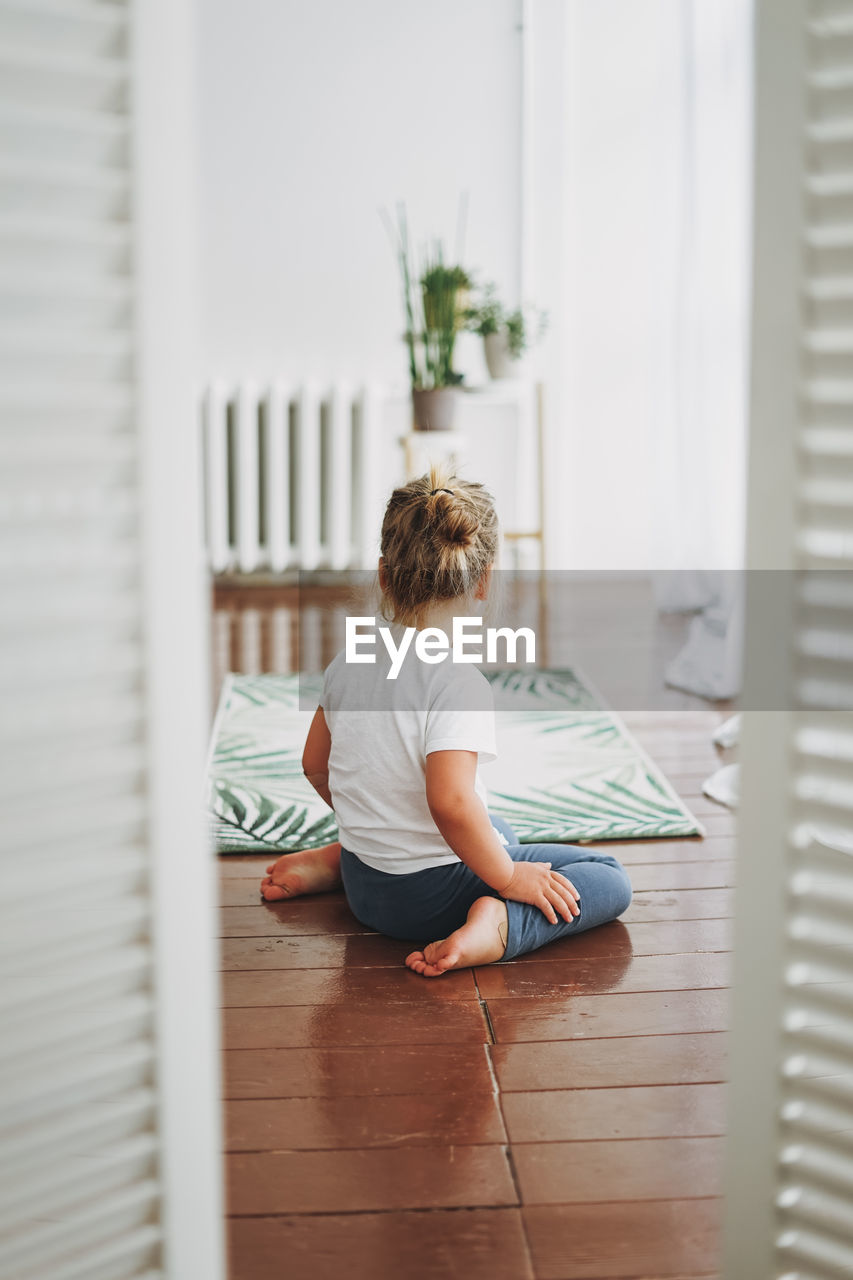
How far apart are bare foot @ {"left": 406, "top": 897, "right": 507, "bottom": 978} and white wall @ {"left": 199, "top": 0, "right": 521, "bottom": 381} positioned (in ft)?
9.94

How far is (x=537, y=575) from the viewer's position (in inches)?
171

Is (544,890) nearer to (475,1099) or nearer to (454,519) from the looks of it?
(475,1099)

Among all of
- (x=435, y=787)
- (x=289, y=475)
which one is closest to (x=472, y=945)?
(x=435, y=787)

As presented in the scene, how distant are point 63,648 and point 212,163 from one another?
12.7 ft

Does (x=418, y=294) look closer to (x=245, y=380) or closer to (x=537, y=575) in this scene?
(x=245, y=380)

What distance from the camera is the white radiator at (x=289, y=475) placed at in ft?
13.2

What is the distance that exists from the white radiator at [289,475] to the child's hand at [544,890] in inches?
97.1

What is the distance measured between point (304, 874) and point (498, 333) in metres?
2.38

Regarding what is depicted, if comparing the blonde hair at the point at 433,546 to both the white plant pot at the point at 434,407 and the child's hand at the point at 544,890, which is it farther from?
the white plant pot at the point at 434,407

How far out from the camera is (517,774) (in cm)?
226

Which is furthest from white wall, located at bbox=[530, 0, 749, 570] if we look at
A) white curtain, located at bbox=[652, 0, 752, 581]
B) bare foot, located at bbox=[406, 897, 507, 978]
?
bare foot, located at bbox=[406, 897, 507, 978]

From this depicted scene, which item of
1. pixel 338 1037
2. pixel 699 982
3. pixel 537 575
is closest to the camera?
pixel 338 1037

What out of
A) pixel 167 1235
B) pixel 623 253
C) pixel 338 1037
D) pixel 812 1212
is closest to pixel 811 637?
pixel 812 1212

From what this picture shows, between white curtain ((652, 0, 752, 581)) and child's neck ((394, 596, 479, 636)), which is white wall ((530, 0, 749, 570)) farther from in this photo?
child's neck ((394, 596, 479, 636))
